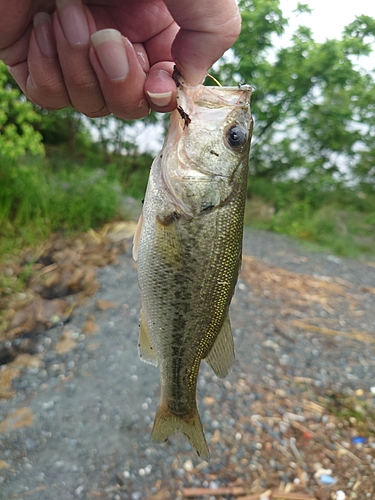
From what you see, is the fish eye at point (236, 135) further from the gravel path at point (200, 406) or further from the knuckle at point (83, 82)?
the gravel path at point (200, 406)

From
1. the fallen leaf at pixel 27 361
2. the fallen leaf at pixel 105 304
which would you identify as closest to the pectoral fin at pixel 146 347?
the fallen leaf at pixel 27 361

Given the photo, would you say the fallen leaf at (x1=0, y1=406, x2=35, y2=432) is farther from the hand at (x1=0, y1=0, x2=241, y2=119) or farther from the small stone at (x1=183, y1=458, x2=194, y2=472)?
the hand at (x1=0, y1=0, x2=241, y2=119)

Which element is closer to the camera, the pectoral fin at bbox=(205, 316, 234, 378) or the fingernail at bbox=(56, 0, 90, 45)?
the fingernail at bbox=(56, 0, 90, 45)

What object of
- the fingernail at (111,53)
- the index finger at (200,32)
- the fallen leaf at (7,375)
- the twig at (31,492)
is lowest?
the fallen leaf at (7,375)

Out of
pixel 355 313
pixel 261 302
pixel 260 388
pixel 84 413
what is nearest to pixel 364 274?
pixel 355 313

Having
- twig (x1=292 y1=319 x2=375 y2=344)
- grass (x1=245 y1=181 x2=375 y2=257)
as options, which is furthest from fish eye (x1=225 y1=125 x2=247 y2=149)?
grass (x1=245 y1=181 x2=375 y2=257)

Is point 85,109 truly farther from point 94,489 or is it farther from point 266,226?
point 266,226

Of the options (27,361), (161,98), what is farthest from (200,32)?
(27,361)
